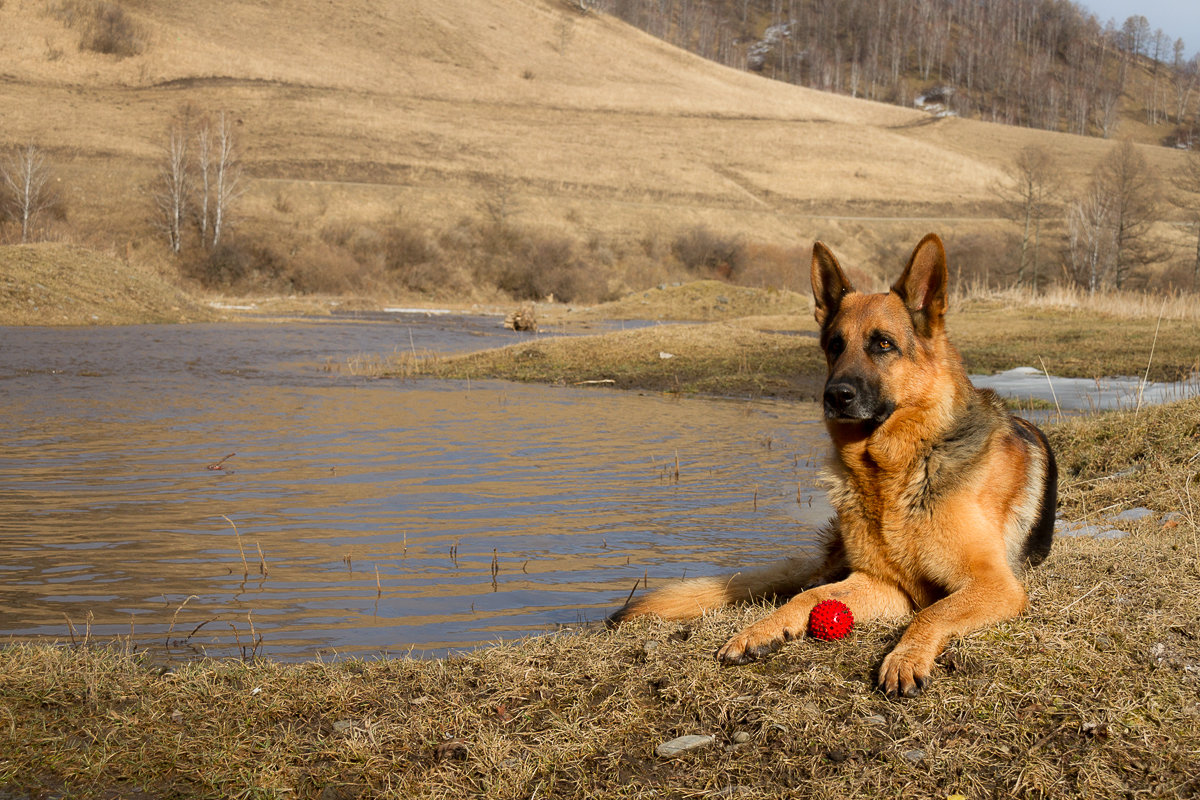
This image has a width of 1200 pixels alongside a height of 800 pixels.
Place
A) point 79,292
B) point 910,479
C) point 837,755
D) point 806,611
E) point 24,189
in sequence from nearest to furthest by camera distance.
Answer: point 837,755 < point 806,611 < point 910,479 < point 79,292 < point 24,189

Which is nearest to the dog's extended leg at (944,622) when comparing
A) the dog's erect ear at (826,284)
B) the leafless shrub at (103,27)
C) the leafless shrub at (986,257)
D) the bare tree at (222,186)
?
the dog's erect ear at (826,284)

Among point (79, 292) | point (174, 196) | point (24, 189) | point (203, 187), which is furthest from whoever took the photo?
point (203, 187)

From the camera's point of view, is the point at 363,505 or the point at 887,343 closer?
the point at 887,343

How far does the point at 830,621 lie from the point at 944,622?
53 cm

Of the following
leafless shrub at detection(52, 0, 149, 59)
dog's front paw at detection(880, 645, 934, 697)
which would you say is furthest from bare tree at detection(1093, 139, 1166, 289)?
leafless shrub at detection(52, 0, 149, 59)

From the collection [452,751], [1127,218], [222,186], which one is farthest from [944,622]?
[222,186]

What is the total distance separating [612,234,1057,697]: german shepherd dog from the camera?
4.57 m

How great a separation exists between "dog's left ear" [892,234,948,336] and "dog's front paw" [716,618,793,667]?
1.76 meters

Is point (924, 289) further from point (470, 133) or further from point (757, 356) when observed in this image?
point (470, 133)

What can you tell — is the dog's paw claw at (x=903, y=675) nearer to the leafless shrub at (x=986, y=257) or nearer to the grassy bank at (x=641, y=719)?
the grassy bank at (x=641, y=719)

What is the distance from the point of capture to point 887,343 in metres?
4.90

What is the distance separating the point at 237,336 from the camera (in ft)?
89.4

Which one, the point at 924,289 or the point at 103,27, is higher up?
the point at 103,27

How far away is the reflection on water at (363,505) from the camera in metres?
6.16
